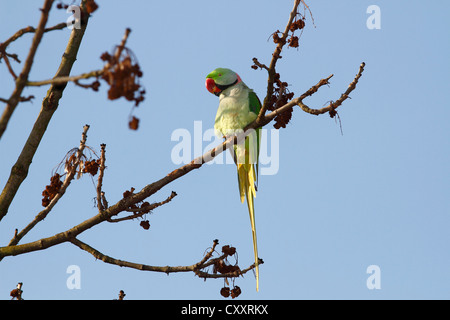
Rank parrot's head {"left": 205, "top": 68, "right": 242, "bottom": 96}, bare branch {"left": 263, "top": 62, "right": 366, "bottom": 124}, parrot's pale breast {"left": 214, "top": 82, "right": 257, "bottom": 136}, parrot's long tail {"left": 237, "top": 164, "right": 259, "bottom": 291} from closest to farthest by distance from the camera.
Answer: bare branch {"left": 263, "top": 62, "right": 366, "bottom": 124} → parrot's long tail {"left": 237, "top": 164, "right": 259, "bottom": 291} → parrot's pale breast {"left": 214, "top": 82, "right": 257, "bottom": 136} → parrot's head {"left": 205, "top": 68, "right": 242, "bottom": 96}

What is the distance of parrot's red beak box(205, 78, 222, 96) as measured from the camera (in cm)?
670

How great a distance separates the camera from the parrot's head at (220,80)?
6598mm

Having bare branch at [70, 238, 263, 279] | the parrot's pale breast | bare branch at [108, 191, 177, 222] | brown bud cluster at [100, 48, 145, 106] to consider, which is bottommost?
bare branch at [70, 238, 263, 279]

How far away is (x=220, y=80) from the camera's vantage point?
21.8 feet

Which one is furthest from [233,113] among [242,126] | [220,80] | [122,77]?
[122,77]

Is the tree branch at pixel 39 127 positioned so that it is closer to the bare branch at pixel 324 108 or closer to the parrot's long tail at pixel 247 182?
the bare branch at pixel 324 108

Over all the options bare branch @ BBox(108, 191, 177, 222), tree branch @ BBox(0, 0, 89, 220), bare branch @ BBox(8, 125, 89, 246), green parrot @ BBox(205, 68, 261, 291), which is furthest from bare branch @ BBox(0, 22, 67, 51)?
green parrot @ BBox(205, 68, 261, 291)

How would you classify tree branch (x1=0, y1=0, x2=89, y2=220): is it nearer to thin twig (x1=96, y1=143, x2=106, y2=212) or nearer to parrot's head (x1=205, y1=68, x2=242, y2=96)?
thin twig (x1=96, y1=143, x2=106, y2=212)

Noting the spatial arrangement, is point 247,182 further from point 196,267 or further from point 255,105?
point 196,267

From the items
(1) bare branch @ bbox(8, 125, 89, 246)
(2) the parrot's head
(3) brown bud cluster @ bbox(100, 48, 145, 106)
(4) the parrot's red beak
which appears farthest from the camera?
(4) the parrot's red beak

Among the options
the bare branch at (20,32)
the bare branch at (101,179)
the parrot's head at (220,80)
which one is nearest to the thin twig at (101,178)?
the bare branch at (101,179)

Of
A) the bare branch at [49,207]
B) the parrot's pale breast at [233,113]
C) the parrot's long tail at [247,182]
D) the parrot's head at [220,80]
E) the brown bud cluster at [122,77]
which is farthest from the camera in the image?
the parrot's head at [220,80]

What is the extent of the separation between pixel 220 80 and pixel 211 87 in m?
0.17

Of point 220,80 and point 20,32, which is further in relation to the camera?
point 220,80
